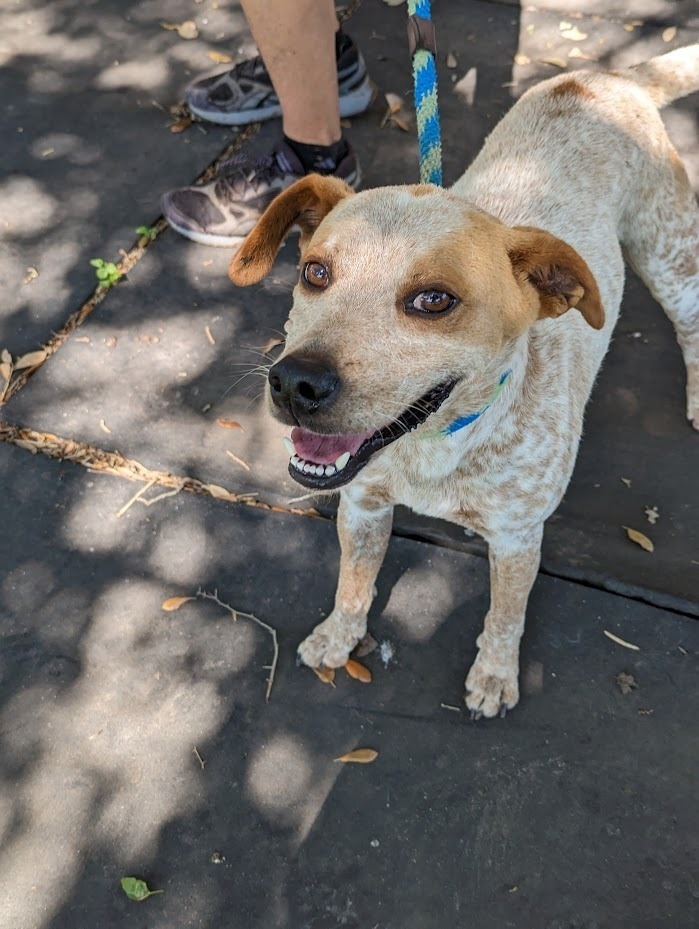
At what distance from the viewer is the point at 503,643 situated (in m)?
2.74

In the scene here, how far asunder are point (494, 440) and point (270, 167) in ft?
8.42

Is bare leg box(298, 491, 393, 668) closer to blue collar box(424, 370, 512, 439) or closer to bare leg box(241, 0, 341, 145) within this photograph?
blue collar box(424, 370, 512, 439)

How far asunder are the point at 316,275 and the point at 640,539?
183 centimetres

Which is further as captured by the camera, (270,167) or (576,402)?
(270,167)

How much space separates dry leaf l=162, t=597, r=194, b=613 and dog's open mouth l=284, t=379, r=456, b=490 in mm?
1251

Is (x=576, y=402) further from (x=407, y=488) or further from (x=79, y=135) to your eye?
(x=79, y=135)

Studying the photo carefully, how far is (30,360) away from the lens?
3729 millimetres

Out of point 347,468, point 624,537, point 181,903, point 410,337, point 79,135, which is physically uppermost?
point 410,337

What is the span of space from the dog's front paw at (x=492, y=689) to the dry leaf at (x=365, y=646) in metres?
0.38

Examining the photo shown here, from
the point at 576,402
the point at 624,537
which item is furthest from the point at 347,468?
the point at 624,537

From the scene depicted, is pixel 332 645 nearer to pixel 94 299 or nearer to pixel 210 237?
pixel 94 299

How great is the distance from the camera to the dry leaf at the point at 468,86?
16.2 feet

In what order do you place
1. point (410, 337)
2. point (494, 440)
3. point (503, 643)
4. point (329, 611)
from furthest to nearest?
point (329, 611)
point (503, 643)
point (494, 440)
point (410, 337)

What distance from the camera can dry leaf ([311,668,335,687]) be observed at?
2.84 m
